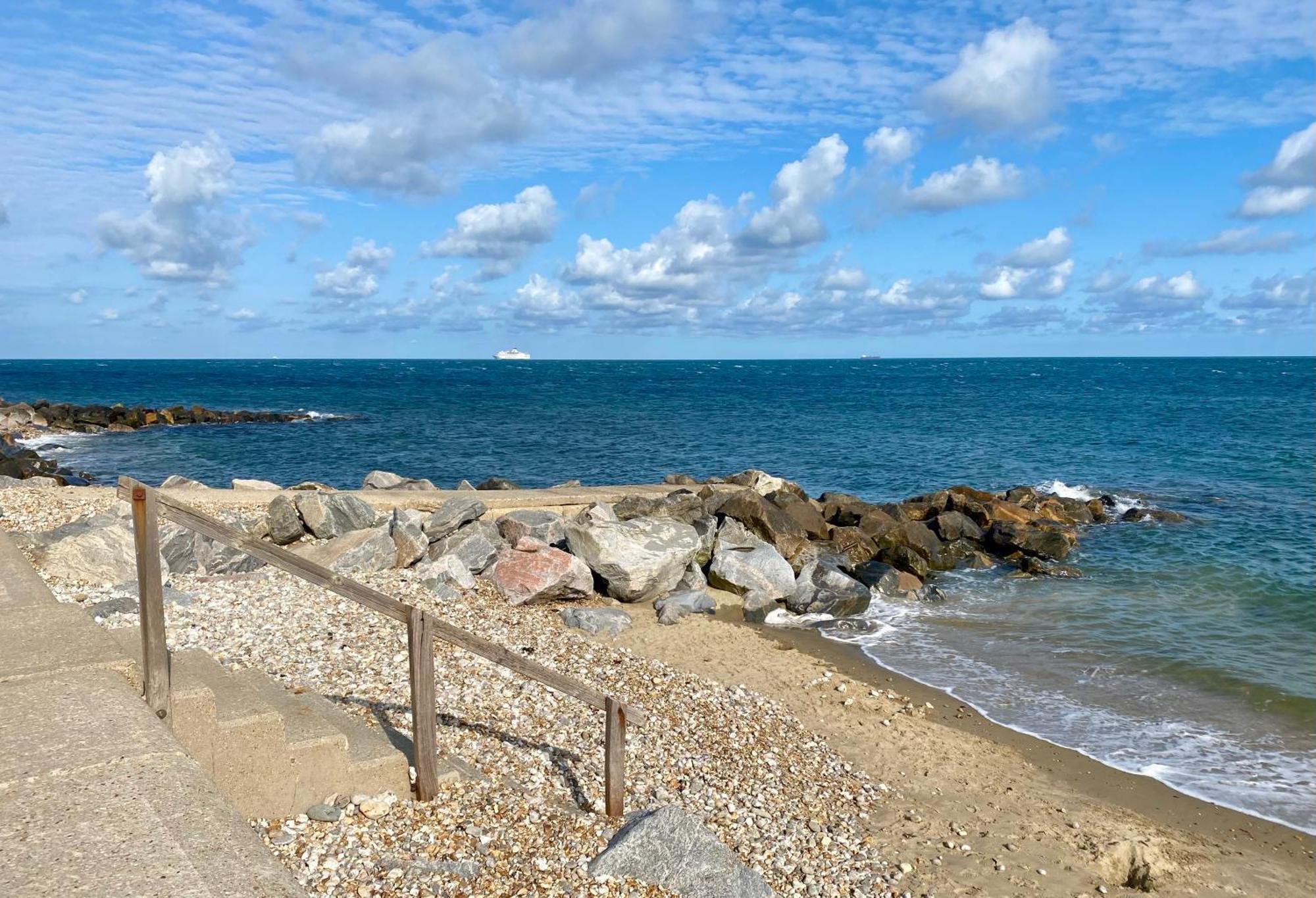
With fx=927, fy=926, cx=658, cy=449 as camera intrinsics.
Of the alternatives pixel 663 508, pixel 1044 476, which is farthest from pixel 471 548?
pixel 1044 476

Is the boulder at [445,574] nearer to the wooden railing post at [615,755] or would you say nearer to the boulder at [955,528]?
the wooden railing post at [615,755]

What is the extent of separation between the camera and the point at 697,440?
4269 cm

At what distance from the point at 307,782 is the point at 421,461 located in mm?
29482

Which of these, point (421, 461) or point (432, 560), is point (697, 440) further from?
point (432, 560)

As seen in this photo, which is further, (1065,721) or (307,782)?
(1065,721)

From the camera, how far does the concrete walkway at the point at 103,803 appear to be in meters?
3.50

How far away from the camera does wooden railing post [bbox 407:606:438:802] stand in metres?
6.09

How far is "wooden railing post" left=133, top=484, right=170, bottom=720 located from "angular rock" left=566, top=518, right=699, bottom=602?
9040 millimetres

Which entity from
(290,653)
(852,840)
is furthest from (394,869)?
(290,653)

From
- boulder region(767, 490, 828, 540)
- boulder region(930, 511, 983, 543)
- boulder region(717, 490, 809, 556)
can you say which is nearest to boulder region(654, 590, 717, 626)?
boulder region(717, 490, 809, 556)

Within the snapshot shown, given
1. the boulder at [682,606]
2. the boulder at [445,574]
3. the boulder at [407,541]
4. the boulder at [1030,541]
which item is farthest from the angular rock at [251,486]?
the boulder at [1030,541]

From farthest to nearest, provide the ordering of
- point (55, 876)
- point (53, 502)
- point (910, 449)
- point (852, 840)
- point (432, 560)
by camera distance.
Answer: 1. point (910, 449)
2. point (53, 502)
3. point (432, 560)
4. point (852, 840)
5. point (55, 876)

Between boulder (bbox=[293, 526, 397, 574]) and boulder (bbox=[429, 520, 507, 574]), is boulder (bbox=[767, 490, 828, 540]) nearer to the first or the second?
boulder (bbox=[429, 520, 507, 574])

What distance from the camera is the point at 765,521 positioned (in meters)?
17.8
